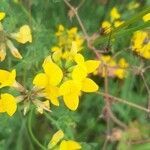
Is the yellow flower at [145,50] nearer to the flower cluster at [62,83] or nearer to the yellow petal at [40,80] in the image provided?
the flower cluster at [62,83]

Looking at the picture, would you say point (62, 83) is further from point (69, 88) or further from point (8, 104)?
point (8, 104)

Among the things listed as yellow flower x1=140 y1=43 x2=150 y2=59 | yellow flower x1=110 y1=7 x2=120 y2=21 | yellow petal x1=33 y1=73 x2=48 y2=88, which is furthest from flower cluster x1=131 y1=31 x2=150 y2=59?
yellow petal x1=33 y1=73 x2=48 y2=88

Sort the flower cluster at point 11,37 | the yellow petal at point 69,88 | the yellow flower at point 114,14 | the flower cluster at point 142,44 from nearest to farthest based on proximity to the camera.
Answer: the yellow petal at point 69,88
the flower cluster at point 11,37
the flower cluster at point 142,44
the yellow flower at point 114,14

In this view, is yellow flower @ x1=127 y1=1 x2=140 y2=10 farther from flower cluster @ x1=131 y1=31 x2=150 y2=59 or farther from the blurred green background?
flower cluster @ x1=131 y1=31 x2=150 y2=59

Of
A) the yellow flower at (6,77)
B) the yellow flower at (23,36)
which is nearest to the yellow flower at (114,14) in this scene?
the yellow flower at (23,36)

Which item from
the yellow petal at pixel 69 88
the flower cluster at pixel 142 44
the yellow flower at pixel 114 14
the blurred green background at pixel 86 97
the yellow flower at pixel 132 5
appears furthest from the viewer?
the yellow flower at pixel 132 5

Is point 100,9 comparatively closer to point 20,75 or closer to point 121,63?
point 121,63

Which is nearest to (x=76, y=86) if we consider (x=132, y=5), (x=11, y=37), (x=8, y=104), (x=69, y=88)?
(x=69, y=88)
